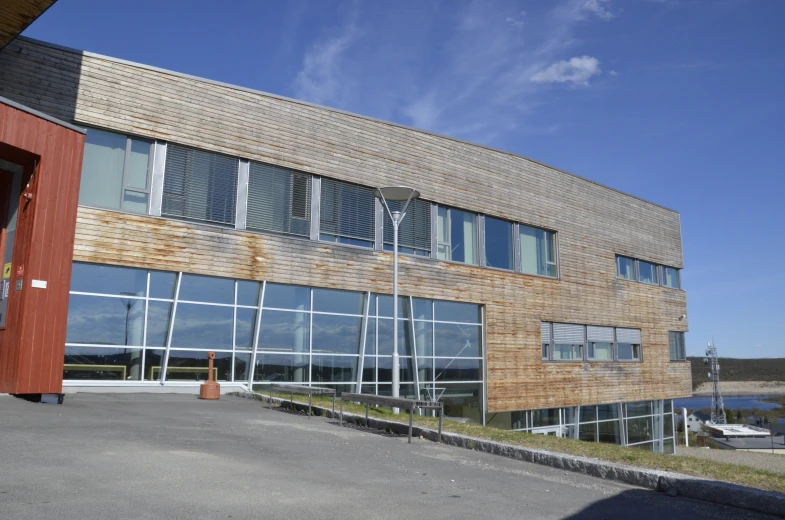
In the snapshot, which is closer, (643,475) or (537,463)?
(643,475)

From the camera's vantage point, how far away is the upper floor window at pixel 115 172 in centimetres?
1688

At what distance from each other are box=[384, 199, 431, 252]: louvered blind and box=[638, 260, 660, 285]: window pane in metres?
14.8

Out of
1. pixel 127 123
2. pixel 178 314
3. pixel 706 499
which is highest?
pixel 127 123

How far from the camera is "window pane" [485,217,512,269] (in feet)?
84.9

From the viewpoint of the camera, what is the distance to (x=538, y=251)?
92.2ft

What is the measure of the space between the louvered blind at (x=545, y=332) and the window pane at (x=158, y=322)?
14.8m

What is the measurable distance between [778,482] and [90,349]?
14196mm

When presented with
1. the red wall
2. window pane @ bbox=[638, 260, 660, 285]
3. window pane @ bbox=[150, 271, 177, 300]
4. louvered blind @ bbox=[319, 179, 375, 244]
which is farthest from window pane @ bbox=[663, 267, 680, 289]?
the red wall

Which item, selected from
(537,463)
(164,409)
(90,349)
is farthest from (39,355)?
(537,463)

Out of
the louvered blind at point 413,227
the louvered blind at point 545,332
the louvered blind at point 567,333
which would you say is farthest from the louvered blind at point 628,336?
the louvered blind at point 413,227

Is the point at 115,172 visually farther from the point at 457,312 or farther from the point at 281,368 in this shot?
the point at 457,312

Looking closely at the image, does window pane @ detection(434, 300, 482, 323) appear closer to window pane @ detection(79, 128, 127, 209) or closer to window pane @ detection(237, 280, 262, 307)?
window pane @ detection(237, 280, 262, 307)

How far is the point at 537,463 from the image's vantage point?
9.65 metres

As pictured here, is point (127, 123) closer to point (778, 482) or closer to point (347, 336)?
point (347, 336)
